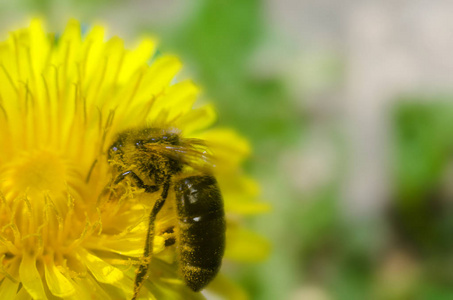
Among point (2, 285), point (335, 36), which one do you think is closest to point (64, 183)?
point (2, 285)

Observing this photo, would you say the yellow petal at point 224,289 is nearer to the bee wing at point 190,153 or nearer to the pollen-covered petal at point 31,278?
the bee wing at point 190,153

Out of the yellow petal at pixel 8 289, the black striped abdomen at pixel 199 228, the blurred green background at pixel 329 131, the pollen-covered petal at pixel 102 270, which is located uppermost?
the black striped abdomen at pixel 199 228

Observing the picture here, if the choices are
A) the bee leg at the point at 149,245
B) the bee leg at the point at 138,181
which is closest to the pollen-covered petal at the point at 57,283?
the bee leg at the point at 149,245

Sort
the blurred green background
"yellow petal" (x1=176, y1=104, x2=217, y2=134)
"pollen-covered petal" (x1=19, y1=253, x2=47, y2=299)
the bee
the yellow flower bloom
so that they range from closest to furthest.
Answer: "pollen-covered petal" (x1=19, y1=253, x2=47, y2=299), the bee, the yellow flower bloom, "yellow petal" (x1=176, y1=104, x2=217, y2=134), the blurred green background

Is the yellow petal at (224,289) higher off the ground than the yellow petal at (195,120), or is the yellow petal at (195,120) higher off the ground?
the yellow petal at (195,120)

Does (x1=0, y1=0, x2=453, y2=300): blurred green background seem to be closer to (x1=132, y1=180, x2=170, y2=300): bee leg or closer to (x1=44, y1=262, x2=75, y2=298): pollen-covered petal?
(x1=132, y1=180, x2=170, y2=300): bee leg

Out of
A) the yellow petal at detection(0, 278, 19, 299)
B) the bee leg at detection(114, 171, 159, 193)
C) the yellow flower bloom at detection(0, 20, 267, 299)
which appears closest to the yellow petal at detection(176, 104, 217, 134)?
the yellow flower bloom at detection(0, 20, 267, 299)

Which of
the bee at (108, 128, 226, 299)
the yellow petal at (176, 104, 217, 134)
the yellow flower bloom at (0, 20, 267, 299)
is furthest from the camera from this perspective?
the yellow petal at (176, 104, 217, 134)
